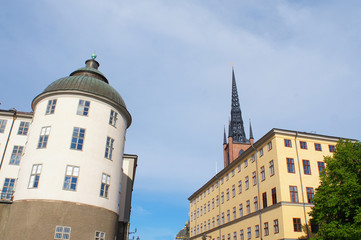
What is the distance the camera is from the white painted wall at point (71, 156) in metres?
28.7

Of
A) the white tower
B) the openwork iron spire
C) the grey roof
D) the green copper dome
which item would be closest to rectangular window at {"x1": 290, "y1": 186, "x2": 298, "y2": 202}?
the white tower

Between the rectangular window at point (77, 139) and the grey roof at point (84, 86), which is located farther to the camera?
the grey roof at point (84, 86)

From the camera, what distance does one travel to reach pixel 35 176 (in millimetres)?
29094

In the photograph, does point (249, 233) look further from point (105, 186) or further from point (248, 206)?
point (105, 186)

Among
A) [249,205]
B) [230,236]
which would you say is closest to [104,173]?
[249,205]

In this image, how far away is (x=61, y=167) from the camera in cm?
2933

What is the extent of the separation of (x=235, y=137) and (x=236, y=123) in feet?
26.8

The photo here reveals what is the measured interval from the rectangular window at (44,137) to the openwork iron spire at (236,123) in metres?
Answer: 79.3

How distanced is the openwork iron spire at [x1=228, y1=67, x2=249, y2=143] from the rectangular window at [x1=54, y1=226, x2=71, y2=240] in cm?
8191

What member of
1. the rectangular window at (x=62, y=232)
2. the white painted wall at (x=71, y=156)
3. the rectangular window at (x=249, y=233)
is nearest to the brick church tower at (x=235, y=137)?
the rectangular window at (x=249, y=233)

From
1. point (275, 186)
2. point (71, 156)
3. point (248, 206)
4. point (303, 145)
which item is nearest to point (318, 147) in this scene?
point (303, 145)

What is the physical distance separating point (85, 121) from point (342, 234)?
94.2ft

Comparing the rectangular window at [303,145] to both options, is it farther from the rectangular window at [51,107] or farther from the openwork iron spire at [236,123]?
the openwork iron spire at [236,123]

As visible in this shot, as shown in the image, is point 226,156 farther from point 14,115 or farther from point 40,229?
point 40,229
